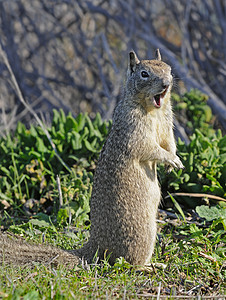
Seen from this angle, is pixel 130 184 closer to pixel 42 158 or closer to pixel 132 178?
pixel 132 178

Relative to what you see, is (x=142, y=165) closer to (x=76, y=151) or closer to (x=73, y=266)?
(x=73, y=266)

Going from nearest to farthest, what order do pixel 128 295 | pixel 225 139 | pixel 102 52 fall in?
pixel 128 295 → pixel 225 139 → pixel 102 52

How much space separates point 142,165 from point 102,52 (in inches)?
225

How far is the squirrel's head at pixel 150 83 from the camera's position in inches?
145

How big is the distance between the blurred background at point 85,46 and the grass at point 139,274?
3.85m

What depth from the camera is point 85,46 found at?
880cm

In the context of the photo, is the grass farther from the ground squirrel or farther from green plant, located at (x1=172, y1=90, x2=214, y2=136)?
green plant, located at (x1=172, y1=90, x2=214, y2=136)

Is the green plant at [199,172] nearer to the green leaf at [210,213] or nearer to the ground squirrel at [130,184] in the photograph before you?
the green leaf at [210,213]

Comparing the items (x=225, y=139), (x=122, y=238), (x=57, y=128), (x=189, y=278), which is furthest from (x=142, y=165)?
(x=57, y=128)

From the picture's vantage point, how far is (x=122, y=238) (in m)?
3.73

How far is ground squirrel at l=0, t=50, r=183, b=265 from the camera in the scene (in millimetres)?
3715

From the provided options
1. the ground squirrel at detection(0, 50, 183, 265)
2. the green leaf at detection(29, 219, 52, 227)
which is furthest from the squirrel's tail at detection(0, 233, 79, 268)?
the green leaf at detection(29, 219, 52, 227)

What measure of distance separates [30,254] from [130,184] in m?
1.04

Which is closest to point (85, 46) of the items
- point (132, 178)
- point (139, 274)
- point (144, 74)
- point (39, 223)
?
point (39, 223)
